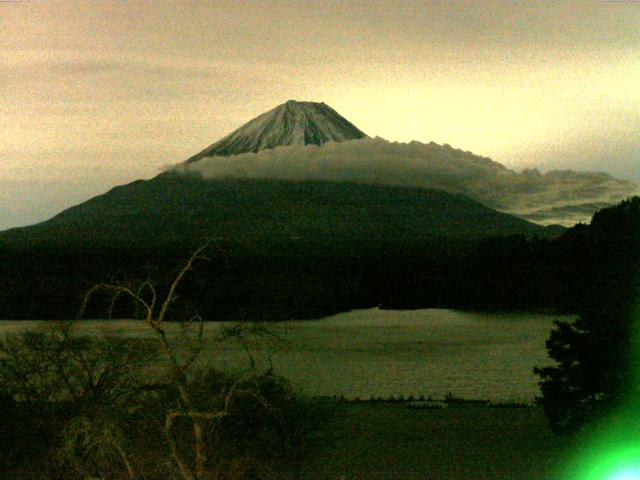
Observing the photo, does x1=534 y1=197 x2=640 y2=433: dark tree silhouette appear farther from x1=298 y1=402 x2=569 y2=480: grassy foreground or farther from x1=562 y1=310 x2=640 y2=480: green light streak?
x1=298 y1=402 x2=569 y2=480: grassy foreground

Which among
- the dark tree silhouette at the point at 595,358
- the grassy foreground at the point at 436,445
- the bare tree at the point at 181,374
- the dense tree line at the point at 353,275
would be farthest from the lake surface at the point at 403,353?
the dark tree silhouette at the point at 595,358

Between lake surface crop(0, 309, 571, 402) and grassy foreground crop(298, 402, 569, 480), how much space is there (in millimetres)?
896

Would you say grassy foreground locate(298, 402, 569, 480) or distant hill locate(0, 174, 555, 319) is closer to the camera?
grassy foreground locate(298, 402, 569, 480)

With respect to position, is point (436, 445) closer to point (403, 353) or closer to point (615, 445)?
point (615, 445)

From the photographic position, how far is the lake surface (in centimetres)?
1614

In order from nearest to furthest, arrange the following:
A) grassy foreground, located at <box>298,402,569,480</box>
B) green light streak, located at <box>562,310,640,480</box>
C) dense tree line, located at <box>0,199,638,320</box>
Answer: green light streak, located at <box>562,310,640,480</box>, grassy foreground, located at <box>298,402,569,480</box>, dense tree line, located at <box>0,199,638,320</box>

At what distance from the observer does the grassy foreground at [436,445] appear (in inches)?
326

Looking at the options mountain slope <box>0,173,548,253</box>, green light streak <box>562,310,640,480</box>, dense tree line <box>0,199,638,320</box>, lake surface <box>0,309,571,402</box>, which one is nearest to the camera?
green light streak <box>562,310,640,480</box>

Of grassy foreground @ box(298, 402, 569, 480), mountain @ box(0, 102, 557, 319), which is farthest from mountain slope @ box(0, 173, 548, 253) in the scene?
grassy foreground @ box(298, 402, 569, 480)

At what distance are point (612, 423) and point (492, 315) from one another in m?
31.5

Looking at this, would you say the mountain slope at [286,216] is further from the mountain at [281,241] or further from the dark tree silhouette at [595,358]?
the dark tree silhouette at [595,358]

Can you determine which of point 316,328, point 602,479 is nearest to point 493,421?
point 602,479

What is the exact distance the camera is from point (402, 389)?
16.9 metres

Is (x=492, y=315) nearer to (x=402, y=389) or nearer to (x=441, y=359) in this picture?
(x=441, y=359)
